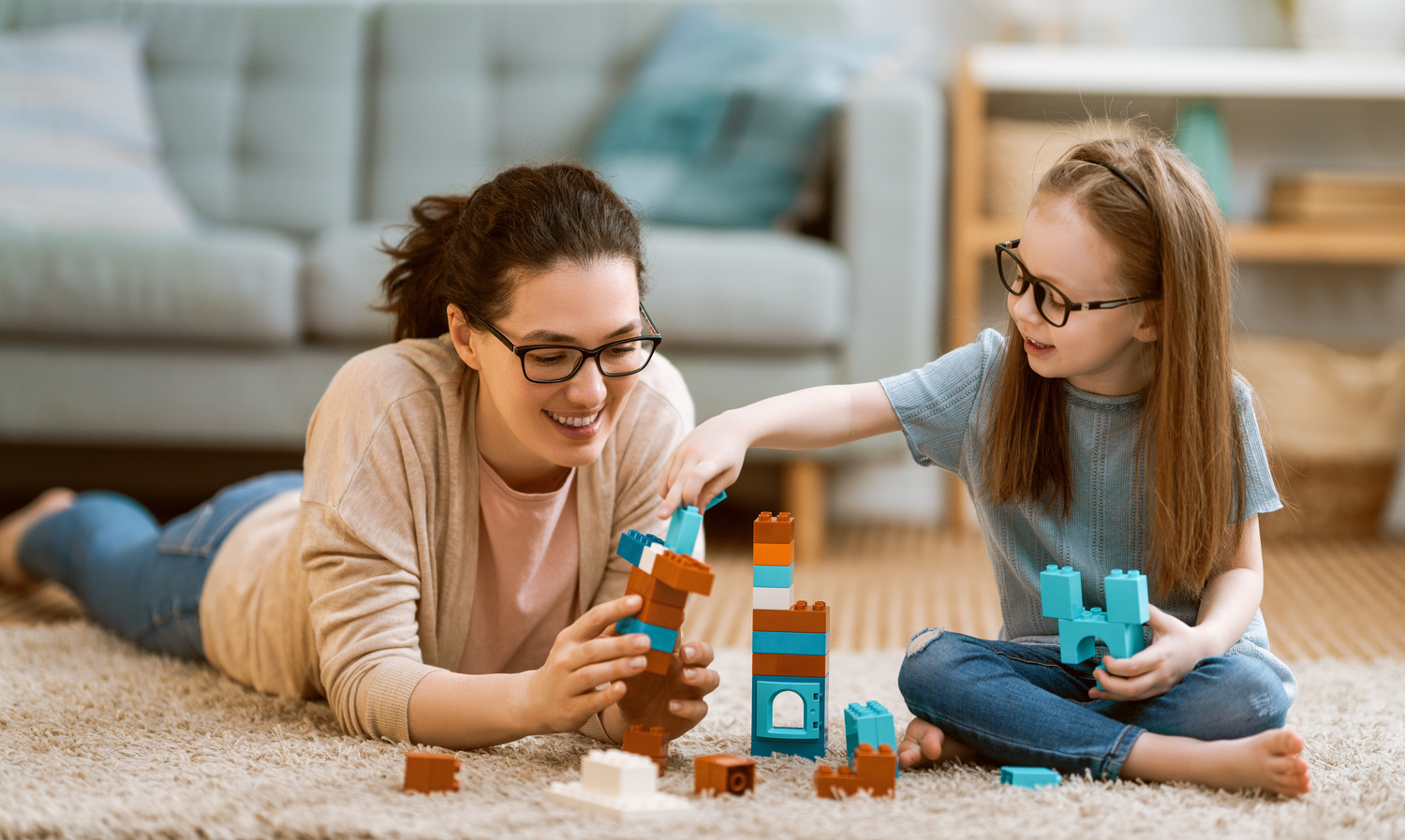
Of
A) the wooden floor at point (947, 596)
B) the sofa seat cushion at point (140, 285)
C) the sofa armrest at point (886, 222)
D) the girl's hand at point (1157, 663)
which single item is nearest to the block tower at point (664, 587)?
the girl's hand at point (1157, 663)

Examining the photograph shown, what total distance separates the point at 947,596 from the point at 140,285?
1427 millimetres

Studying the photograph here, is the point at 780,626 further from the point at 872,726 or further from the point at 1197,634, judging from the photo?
the point at 1197,634

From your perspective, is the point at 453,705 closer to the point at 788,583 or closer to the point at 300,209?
the point at 788,583

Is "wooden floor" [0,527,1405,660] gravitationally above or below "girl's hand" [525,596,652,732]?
below

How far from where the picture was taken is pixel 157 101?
2699 millimetres

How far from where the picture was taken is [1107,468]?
1.14 metres

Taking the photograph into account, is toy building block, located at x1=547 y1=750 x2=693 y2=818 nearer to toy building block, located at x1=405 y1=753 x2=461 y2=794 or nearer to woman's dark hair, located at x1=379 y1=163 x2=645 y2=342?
toy building block, located at x1=405 y1=753 x2=461 y2=794

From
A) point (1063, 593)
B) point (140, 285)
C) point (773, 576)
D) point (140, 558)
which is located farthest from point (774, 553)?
point (140, 285)

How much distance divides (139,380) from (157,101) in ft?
2.82

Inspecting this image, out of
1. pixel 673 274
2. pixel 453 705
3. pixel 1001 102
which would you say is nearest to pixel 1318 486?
pixel 1001 102

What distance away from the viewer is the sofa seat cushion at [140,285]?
209 centimetres

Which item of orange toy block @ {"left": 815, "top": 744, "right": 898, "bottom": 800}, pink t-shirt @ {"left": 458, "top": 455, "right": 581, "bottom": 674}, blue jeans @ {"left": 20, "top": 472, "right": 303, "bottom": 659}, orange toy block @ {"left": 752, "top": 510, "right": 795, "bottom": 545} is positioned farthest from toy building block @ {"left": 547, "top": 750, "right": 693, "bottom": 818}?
blue jeans @ {"left": 20, "top": 472, "right": 303, "bottom": 659}

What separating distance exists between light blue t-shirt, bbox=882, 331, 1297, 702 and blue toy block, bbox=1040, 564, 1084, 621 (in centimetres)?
13

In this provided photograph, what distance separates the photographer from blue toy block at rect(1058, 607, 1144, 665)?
3.25 feet
